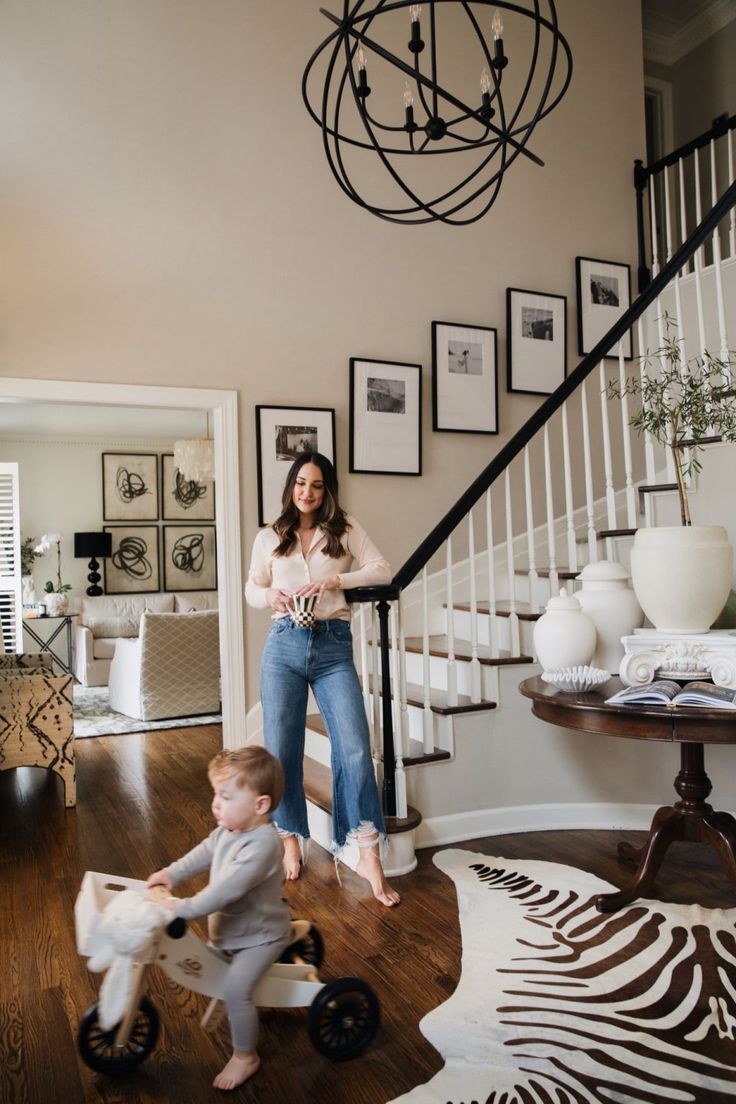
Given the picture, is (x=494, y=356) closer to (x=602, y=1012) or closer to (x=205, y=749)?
(x=205, y=749)

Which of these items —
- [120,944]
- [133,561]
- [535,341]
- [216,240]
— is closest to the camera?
[120,944]

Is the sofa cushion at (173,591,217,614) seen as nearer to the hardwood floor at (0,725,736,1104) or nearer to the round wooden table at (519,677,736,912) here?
the hardwood floor at (0,725,736,1104)

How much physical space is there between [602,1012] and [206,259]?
3.77m

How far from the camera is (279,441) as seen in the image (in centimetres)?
446

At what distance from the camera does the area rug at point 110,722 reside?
5988 mm

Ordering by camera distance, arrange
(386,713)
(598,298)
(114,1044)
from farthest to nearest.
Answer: (598,298), (386,713), (114,1044)

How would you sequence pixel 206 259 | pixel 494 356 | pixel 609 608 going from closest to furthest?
pixel 609 608 < pixel 206 259 < pixel 494 356

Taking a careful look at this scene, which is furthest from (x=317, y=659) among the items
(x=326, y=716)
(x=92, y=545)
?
(x=92, y=545)

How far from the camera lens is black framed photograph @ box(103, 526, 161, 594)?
10.3 m

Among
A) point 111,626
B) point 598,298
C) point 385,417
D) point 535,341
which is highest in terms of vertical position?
point 598,298

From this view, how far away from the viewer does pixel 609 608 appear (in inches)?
110

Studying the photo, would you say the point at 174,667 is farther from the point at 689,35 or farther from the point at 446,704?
the point at 689,35

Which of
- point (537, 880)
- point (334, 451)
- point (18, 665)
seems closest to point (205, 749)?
point (18, 665)

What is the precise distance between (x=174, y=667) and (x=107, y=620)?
10.5 feet
